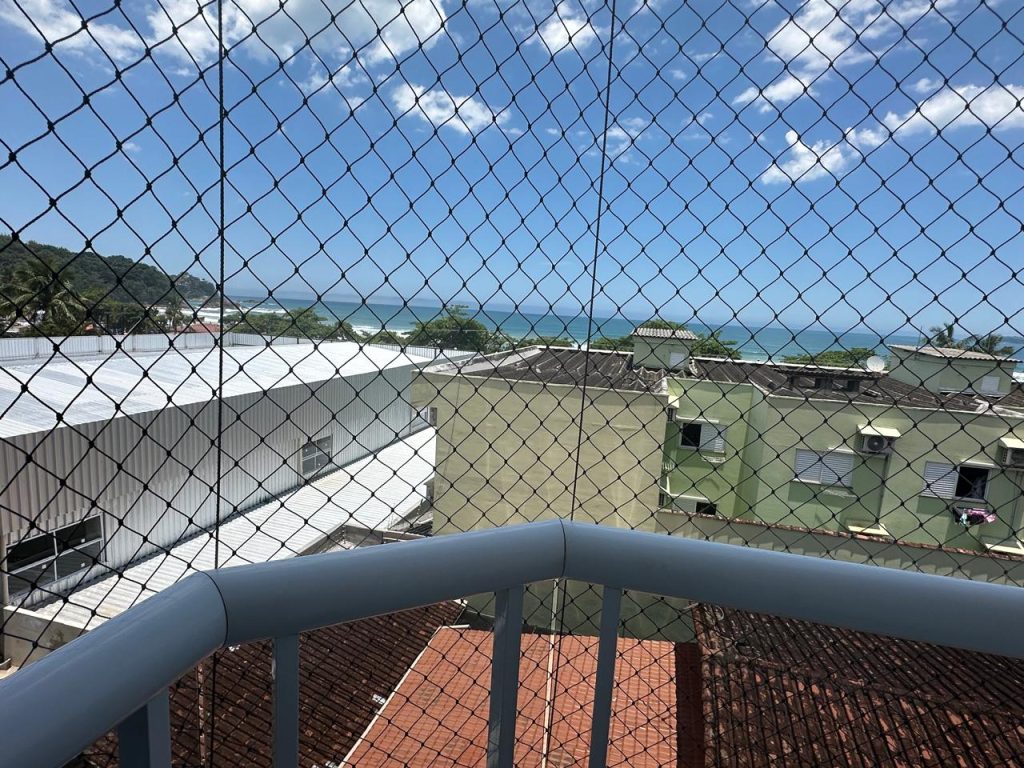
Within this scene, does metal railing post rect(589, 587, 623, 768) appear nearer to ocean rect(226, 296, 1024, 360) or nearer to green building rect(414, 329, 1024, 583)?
ocean rect(226, 296, 1024, 360)

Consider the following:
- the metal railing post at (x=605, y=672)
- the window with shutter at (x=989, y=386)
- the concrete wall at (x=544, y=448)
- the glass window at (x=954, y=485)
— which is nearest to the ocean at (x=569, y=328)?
the metal railing post at (x=605, y=672)

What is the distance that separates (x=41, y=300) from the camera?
945 mm

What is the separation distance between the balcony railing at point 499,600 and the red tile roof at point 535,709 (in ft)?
1.40

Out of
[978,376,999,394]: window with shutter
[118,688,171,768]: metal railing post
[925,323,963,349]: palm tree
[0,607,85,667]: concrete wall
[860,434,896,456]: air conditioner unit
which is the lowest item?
[0,607,85,667]: concrete wall

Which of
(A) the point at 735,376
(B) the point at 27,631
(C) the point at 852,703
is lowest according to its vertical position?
(B) the point at 27,631

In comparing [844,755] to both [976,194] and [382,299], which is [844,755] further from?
[382,299]

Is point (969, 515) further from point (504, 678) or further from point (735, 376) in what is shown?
point (504, 678)

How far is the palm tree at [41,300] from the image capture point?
0.88 metres

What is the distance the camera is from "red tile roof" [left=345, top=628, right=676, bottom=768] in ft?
3.50

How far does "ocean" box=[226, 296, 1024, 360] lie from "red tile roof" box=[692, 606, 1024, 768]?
57 cm

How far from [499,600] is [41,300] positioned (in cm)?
84

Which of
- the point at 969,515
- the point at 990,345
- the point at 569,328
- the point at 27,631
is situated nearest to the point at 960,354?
the point at 990,345

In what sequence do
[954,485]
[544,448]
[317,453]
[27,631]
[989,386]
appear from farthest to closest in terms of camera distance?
[954,485]
[544,448]
[317,453]
[989,386]
[27,631]

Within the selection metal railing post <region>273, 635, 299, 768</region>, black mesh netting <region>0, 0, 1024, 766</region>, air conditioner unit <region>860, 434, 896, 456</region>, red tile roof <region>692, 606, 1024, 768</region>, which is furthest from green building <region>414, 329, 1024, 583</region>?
metal railing post <region>273, 635, 299, 768</region>
